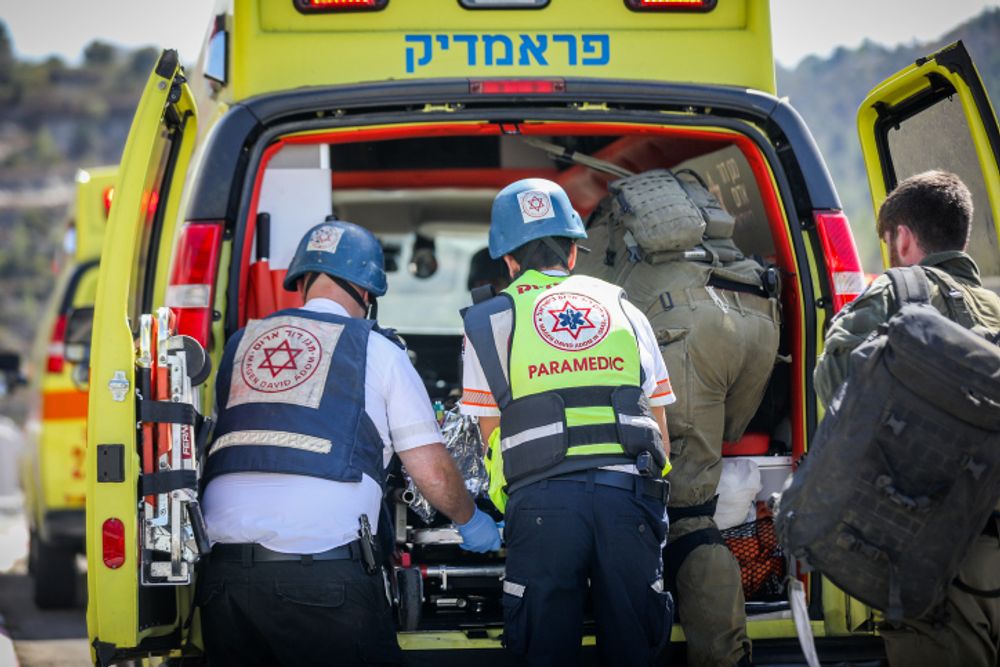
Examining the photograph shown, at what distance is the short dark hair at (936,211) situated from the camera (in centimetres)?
370

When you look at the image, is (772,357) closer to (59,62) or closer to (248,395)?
(248,395)

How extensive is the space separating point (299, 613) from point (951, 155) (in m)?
2.44

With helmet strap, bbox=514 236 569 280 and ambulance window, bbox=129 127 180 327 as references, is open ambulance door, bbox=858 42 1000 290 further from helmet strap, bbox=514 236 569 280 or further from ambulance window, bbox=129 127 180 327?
ambulance window, bbox=129 127 180 327

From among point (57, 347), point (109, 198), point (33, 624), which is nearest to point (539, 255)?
point (109, 198)

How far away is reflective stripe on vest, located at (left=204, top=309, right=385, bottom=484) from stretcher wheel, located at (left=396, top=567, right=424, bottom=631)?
0.31 m

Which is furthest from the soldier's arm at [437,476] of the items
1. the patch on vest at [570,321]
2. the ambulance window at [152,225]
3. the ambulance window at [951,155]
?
the ambulance window at [951,155]

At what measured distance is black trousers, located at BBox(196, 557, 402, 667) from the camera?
3758mm

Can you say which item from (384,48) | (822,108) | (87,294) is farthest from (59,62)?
(384,48)

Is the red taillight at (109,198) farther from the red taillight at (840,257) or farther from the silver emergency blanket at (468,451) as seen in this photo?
the red taillight at (840,257)

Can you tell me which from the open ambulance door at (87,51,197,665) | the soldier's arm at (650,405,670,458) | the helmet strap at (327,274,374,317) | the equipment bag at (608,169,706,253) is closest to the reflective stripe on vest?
the helmet strap at (327,274,374,317)

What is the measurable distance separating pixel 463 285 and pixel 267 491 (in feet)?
11.8

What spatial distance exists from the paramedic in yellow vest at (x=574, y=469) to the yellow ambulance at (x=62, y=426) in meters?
4.81

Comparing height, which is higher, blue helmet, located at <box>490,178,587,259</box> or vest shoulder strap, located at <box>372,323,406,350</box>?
blue helmet, located at <box>490,178,587,259</box>

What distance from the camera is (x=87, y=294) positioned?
28.6ft
